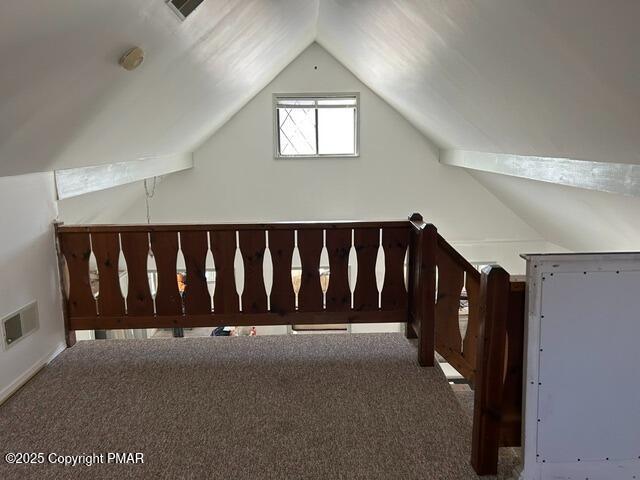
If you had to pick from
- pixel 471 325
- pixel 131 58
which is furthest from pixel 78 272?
pixel 471 325

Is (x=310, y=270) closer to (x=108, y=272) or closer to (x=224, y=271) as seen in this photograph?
(x=224, y=271)

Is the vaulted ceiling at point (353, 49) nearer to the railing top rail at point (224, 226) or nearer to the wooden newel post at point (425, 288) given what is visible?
the railing top rail at point (224, 226)

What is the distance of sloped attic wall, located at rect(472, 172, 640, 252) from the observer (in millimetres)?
4012

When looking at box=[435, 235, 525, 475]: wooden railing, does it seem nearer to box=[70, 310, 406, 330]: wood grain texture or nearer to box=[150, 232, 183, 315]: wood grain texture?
box=[70, 310, 406, 330]: wood grain texture

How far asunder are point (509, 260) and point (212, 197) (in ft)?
15.2

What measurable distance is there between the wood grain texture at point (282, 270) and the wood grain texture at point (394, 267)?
0.63 metres

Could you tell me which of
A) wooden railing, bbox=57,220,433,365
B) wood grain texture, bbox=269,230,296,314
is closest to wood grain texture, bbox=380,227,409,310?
wooden railing, bbox=57,220,433,365

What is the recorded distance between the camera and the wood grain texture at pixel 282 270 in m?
3.31

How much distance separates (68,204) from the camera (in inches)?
175

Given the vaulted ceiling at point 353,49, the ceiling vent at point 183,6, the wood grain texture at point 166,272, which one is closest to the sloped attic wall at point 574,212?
the vaulted ceiling at point 353,49

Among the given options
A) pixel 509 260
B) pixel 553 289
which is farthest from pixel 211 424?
pixel 509 260

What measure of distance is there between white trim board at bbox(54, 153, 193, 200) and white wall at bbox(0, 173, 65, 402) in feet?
0.69

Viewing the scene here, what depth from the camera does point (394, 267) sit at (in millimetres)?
3365

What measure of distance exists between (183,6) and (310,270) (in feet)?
5.73
